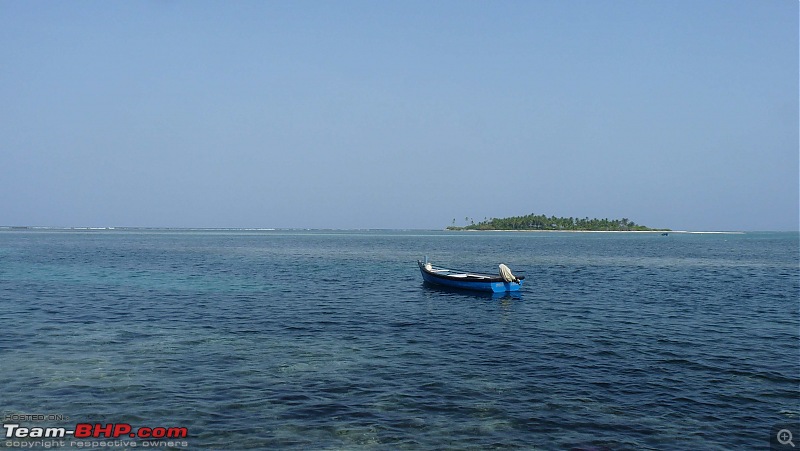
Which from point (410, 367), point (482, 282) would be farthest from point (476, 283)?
point (410, 367)

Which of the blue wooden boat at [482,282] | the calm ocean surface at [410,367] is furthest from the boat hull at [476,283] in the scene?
the calm ocean surface at [410,367]

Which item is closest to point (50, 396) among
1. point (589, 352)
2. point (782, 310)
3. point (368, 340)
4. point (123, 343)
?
point (123, 343)

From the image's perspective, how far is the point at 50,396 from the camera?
17.8 m

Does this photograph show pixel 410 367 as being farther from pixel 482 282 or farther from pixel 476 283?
pixel 476 283

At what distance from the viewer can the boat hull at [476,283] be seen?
4606 centimetres

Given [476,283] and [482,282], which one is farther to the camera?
[476,283]

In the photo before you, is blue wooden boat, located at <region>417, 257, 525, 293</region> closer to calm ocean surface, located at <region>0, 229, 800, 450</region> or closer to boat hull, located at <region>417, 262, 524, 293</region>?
boat hull, located at <region>417, 262, 524, 293</region>

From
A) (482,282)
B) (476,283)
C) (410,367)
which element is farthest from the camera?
(476,283)

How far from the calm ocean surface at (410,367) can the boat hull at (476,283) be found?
5.84ft

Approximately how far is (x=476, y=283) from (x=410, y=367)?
85.5 feet

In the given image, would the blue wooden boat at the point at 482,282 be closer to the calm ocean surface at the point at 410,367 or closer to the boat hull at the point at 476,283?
the boat hull at the point at 476,283

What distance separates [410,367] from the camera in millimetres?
22047

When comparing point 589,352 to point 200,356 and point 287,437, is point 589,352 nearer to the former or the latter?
point 287,437

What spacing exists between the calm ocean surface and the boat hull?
1780 mm
